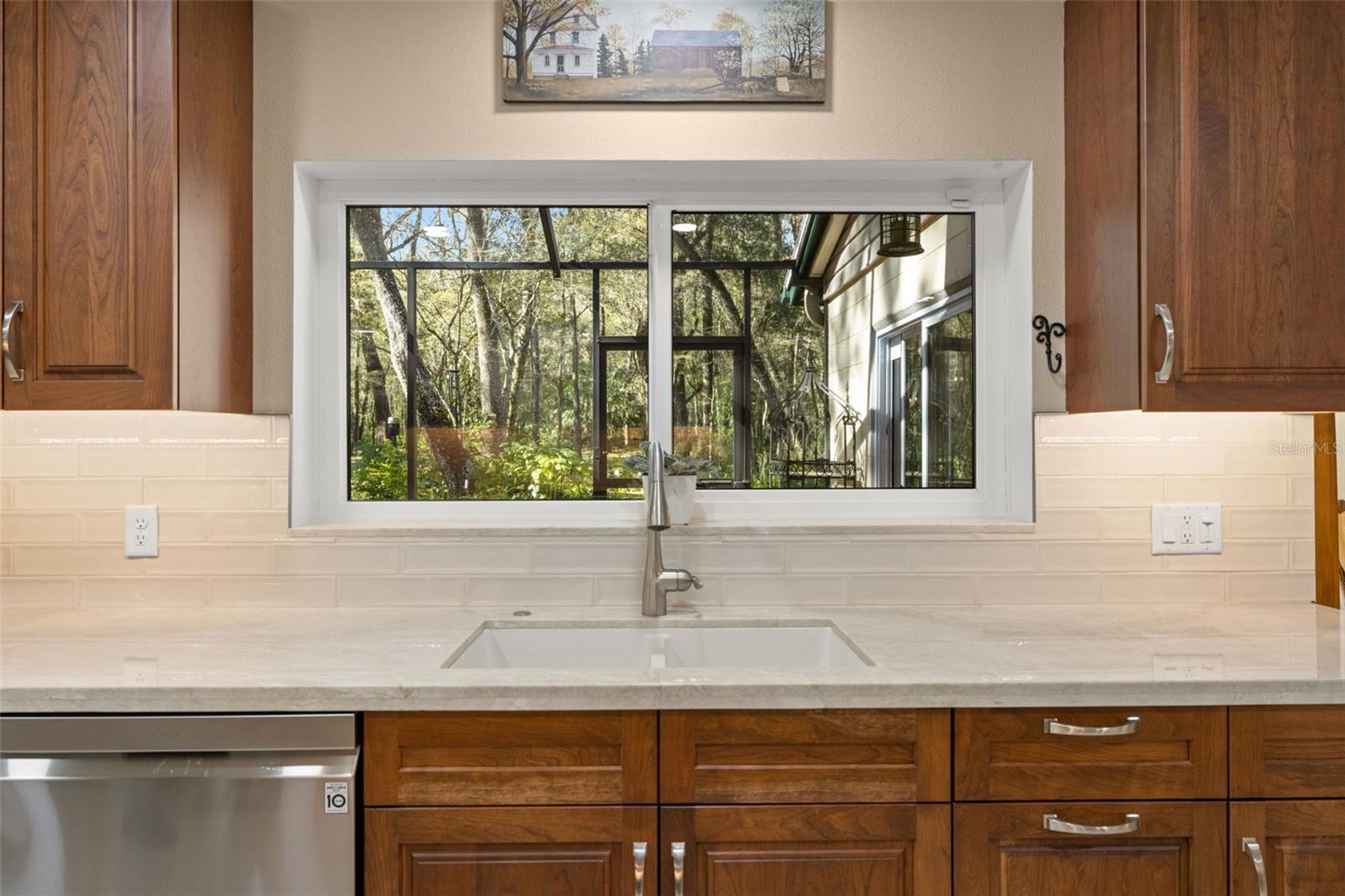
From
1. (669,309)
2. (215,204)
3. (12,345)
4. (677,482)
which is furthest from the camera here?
(669,309)

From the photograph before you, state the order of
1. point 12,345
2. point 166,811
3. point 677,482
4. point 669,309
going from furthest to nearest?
point 669,309 < point 677,482 < point 12,345 < point 166,811

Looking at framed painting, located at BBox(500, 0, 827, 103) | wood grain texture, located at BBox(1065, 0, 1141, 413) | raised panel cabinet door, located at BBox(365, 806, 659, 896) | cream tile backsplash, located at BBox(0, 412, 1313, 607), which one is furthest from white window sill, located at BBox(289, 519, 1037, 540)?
framed painting, located at BBox(500, 0, 827, 103)

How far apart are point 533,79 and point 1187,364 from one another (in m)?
1.48

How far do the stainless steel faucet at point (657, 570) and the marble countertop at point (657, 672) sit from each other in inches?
13.9

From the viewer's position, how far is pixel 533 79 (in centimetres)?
194

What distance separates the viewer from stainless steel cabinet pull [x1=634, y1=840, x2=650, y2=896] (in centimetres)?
133

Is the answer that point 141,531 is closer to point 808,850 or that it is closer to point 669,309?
point 669,309

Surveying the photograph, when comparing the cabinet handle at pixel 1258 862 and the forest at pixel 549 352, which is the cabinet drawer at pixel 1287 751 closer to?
the cabinet handle at pixel 1258 862

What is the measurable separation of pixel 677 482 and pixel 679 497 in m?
0.04

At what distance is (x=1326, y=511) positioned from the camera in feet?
6.43

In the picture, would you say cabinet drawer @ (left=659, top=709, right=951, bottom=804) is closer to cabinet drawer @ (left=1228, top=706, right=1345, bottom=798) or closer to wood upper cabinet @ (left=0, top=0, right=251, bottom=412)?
cabinet drawer @ (left=1228, top=706, right=1345, bottom=798)

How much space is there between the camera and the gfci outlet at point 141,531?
1938mm

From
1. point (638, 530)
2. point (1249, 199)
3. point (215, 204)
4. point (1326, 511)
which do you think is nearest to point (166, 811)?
point (638, 530)

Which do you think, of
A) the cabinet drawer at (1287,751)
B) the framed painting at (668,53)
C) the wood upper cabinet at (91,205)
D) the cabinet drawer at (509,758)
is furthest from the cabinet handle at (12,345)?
the cabinet drawer at (1287,751)
